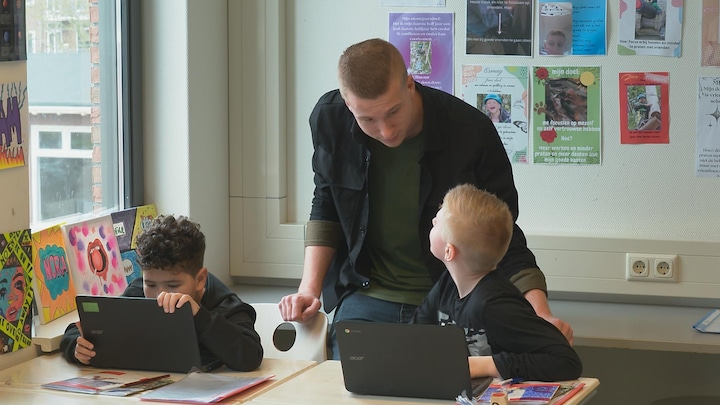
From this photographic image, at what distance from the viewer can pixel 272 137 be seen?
145 inches

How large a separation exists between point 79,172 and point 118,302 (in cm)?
95

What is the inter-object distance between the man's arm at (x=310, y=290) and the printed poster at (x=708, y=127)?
1.34 metres

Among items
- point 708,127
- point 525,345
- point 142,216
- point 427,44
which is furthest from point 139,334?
point 708,127

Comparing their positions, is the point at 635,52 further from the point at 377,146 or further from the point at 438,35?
the point at 377,146

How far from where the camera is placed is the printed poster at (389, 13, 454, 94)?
11.5 feet

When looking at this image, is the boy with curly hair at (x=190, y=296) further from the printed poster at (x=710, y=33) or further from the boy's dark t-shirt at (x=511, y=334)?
the printed poster at (x=710, y=33)

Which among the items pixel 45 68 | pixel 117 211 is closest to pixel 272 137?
pixel 117 211

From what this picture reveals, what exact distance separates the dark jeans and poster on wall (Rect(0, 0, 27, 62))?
3.46 feet

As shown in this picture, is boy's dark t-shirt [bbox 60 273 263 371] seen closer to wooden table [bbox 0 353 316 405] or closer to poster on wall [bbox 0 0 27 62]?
wooden table [bbox 0 353 316 405]

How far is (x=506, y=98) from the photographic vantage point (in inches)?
137

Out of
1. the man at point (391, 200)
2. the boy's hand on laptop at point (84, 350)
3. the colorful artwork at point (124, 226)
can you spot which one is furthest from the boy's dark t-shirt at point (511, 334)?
the colorful artwork at point (124, 226)

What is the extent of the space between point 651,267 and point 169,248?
1.70m

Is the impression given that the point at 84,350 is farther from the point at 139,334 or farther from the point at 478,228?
the point at 478,228

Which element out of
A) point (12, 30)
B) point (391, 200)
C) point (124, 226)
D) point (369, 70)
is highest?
point (12, 30)
